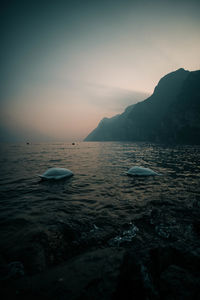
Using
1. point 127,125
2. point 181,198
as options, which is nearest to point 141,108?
point 127,125

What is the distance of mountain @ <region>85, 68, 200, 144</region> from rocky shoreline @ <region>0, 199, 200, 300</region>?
10843 centimetres

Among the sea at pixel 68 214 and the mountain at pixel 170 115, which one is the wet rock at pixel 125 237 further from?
the mountain at pixel 170 115

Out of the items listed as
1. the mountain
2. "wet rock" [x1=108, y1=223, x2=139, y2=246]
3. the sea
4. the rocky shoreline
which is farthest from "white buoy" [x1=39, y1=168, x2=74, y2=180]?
the mountain

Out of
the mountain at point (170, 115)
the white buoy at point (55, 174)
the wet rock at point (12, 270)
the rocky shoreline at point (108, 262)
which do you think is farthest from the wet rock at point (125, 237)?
the mountain at point (170, 115)

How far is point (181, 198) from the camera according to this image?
18.4ft

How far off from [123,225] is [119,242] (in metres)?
0.74

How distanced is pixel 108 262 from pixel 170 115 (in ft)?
425

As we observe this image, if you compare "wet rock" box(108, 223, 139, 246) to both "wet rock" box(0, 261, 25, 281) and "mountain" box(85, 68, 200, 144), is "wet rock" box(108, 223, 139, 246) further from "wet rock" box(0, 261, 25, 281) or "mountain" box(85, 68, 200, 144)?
"mountain" box(85, 68, 200, 144)

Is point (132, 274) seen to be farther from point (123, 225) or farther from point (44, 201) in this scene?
point (44, 201)

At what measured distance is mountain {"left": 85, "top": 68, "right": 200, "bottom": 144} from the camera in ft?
315

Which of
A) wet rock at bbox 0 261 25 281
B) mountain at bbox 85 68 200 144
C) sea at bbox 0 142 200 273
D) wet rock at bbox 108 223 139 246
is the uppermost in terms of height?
mountain at bbox 85 68 200 144

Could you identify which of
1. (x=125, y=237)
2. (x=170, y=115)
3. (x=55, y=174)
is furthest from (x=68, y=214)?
(x=170, y=115)

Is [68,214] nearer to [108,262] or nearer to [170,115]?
[108,262]

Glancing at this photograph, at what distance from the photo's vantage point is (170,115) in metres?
111
